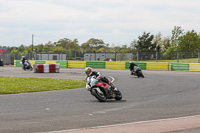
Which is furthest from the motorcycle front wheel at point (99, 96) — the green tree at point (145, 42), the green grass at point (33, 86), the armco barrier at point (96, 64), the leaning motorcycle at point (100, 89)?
the green tree at point (145, 42)

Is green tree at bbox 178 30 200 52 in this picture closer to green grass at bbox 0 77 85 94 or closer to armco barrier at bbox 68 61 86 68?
armco barrier at bbox 68 61 86 68

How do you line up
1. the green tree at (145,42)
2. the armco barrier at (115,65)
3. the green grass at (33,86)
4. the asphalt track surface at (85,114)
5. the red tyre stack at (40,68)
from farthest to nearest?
the green tree at (145,42) < the armco barrier at (115,65) < the red tyre stack at (40,68) < the green grass at (33,86) < the asphalt track surface at (85,114)

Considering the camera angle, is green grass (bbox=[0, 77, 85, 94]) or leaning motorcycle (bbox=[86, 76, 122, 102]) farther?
green grass (bbox=[0, 77, 85, 94])

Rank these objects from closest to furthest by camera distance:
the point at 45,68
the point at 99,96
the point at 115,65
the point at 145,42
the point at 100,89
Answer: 1. the point at 99,96
2. the point at 100,89
3. the point at 45,68
4. the point at 115,65
5. the point at 145,42

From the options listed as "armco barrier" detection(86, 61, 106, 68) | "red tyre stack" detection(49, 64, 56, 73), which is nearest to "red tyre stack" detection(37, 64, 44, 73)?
"red tyre stack" detection(49, 64, 56, 73)

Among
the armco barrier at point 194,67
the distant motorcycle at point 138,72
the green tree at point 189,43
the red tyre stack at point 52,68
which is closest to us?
the distant motorcycle at point 138,72

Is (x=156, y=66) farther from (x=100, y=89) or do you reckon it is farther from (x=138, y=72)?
(x=100, y=89)

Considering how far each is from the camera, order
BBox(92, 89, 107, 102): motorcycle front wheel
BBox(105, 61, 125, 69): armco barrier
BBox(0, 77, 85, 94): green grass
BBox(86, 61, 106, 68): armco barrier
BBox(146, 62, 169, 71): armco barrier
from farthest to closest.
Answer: BBox(86, 61, 106, 68): armco barrier → BBox(105, 61, 125, 69): armco barrier → BBox(146, 62, 169, 71): armco barrier → BBox(0, 77, 85, 94): green grass → BBox(92, 89, 107, 102): motorcycle front wheel

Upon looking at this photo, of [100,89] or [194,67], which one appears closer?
[100,89]

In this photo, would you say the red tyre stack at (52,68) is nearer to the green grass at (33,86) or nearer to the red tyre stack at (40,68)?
the red tyre stack at (40,68)

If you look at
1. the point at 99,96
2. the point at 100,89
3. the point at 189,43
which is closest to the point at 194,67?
the point at 100,89

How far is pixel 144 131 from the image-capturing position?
664 cm

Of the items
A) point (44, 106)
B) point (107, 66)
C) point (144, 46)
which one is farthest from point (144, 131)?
point (144, 46)

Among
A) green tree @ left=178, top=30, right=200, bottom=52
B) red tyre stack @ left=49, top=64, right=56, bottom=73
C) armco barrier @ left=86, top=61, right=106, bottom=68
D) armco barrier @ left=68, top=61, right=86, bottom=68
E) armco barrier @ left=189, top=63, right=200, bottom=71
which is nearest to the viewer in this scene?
red tyre stack @ left=49, top=64, right=56, bottom=73
